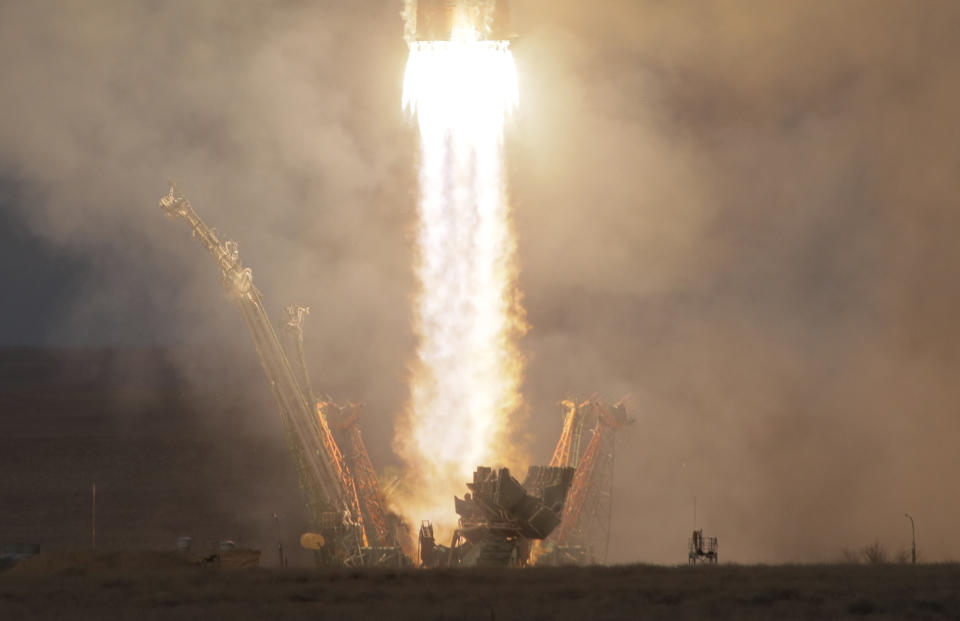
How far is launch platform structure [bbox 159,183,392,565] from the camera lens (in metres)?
60.7

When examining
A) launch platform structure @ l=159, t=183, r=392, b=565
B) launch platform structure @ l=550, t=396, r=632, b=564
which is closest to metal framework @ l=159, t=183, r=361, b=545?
launch platform structure @ l=159, t=183, r=392, b=565

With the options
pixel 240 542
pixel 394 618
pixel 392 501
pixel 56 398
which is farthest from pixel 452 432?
pixel 56 398

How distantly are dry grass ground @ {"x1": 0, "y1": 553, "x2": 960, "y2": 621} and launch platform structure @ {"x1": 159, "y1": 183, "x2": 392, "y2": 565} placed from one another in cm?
1007

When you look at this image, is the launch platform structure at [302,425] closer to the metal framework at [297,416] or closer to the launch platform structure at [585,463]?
the metal framework at [297,416]

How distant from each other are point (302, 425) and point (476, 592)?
20068mm

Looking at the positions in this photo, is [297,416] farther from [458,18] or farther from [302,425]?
[458,18]

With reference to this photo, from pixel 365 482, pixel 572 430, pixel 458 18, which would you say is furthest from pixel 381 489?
pixel 458 18

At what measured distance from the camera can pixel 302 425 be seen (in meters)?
61.9

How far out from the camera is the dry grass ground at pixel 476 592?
39.1 m

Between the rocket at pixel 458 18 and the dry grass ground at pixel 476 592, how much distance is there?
70.5 ft

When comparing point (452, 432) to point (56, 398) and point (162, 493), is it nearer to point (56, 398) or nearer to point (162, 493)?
point (162, 493)

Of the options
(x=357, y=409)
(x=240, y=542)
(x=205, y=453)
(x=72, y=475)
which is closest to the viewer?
(x=357, y=409)

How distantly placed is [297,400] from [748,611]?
26680 millimetres

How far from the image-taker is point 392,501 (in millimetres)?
66625
